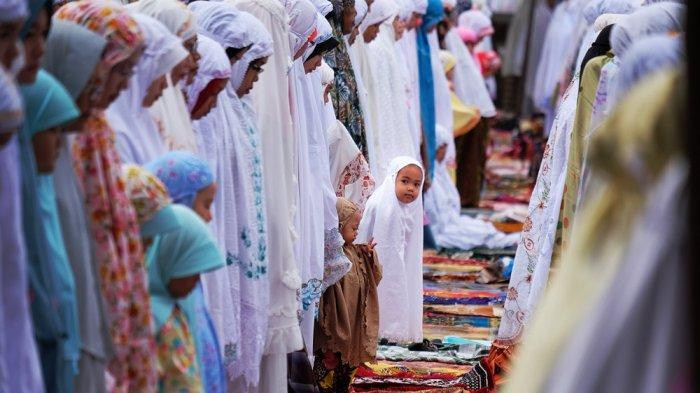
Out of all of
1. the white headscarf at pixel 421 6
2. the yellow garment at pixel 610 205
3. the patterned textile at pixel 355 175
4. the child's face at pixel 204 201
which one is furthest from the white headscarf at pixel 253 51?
the white headscarf at pixel 421 6

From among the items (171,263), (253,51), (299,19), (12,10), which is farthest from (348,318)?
(12,10)

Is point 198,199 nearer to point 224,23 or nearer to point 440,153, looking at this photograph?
point 224,23

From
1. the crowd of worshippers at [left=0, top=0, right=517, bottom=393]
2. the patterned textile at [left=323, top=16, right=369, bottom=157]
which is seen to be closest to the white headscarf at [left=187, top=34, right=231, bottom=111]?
the crowd of worshippers at [left=0, top=0, right=517, bottom=393]

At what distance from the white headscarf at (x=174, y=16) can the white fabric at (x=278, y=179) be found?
0.98 m

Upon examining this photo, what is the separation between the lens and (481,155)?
47.9ft

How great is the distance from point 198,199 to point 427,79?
737cm

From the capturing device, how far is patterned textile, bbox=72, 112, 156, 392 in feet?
13.1

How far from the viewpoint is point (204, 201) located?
189 inches

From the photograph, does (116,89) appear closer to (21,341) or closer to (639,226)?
(21,341)

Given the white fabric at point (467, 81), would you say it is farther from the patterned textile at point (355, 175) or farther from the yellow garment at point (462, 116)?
the patterned textile at point (355, 175)

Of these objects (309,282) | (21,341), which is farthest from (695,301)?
(309,282)

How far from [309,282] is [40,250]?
9.70ft

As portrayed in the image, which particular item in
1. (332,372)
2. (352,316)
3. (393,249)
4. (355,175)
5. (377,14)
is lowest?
(332,372)

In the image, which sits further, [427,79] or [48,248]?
[427,79]
